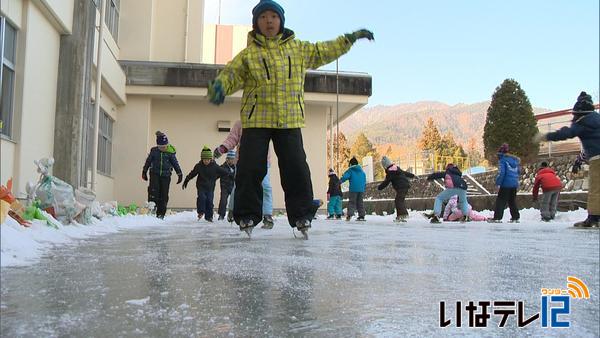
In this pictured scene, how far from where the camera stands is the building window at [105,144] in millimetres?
13529

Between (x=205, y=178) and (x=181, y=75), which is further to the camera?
(x=181, y=75)

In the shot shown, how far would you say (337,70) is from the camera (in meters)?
16.1

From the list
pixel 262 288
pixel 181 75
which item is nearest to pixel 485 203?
pixel 181 75

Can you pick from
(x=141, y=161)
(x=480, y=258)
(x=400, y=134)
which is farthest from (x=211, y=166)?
(x=400, y=134)

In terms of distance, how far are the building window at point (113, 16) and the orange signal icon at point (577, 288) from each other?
1377 cm

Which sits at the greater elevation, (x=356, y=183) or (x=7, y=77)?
(x=7, y=77)

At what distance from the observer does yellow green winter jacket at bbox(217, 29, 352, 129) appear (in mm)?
3996

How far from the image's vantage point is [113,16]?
1483 cm

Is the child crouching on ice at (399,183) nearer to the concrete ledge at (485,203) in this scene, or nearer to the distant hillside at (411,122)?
the concrete ledge at (485,203)

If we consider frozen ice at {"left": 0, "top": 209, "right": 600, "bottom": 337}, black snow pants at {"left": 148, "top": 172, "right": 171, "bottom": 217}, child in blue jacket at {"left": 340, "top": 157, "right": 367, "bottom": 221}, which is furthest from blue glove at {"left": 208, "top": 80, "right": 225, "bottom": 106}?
child in blue jacket at {"left": 340, "top": 157, "right": 367, "bottom": 221}

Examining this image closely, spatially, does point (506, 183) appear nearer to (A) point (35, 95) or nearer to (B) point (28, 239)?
(A) point (35, 95)

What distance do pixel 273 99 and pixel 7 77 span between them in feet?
15.7

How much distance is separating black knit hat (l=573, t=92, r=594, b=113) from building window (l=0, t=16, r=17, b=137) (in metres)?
7.83

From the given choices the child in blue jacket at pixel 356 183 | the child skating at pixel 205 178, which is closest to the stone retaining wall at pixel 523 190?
the child in blue jacket at pixel 356 183
